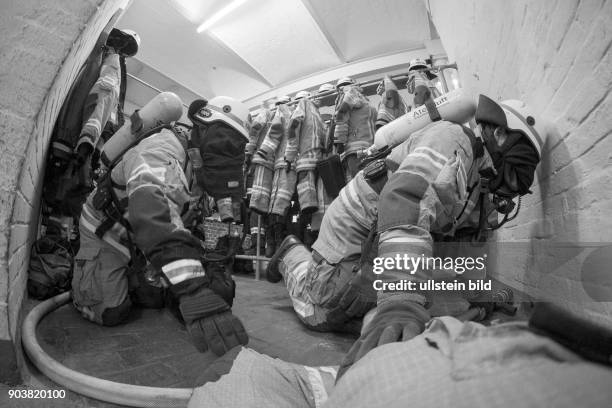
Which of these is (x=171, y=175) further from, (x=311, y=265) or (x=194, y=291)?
(x=311, y=265)

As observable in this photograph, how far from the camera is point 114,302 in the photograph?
57.6 inches

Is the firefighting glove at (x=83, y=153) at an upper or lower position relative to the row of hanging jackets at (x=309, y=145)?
lower

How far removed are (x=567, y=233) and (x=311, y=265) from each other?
1279 mm

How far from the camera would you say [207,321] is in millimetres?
1062

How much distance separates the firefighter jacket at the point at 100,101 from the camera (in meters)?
2.01

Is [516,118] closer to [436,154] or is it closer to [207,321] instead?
[436,154]

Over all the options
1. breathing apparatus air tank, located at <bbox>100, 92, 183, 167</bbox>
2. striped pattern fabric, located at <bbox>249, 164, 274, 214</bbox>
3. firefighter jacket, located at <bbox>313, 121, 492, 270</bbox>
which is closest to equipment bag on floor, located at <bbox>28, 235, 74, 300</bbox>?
breathing apparatus air tank, located at <bbox>100, 92, 183, 167</bbox>

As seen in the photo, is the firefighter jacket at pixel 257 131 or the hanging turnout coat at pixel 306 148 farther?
the firefighter jacket at pixel 257 131

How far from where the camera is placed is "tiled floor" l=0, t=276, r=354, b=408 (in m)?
0.95

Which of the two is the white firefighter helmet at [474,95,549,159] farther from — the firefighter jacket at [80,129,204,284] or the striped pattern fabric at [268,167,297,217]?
the striped pattern fabric at [268,167,297,217]

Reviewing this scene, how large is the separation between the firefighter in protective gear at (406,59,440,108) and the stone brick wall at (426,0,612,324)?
32.1 inches

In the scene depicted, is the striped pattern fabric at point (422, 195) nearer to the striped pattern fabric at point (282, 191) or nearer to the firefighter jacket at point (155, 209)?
the firefighter jacket at point (155, 209)

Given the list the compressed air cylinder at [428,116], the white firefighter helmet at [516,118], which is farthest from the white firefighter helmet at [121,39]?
the white firefighter helmet at [516,118]

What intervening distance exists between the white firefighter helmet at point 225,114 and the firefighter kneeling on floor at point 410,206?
854mm
